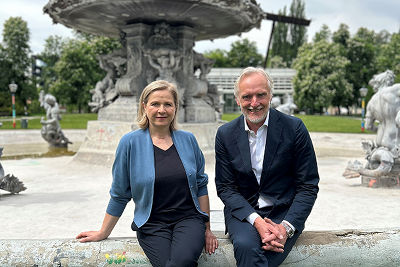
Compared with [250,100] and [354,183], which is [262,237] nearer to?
[250,100]

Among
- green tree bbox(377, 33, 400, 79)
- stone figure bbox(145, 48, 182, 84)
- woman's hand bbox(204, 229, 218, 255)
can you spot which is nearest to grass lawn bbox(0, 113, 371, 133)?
stone figure bbox(145, 48, 182, 84)

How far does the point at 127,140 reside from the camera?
2750mm

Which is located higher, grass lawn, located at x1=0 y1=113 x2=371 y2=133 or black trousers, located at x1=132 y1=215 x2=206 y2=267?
black trousers, located at x1=132 y1=215 x2=206 y2=267

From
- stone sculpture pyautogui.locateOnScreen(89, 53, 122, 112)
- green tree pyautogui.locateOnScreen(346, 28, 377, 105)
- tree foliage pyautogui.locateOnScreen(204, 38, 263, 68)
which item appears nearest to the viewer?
stone sculpture pyautogui.locateOnScreen(89, 53, 122, 112)

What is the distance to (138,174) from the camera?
2678 millimetres

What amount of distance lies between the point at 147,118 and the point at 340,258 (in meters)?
1.65

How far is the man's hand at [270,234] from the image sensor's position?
2.39 metres

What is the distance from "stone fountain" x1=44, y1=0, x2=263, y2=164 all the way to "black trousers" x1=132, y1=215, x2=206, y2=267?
716cm

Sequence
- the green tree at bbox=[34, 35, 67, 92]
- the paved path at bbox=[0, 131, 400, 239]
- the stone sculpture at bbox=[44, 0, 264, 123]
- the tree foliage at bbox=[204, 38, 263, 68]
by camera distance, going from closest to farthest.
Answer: the paved path at bbox=[0, 131, 400, 239] < the stone sculpture at bbox=[44, 0, 264, 123] < the green tree at bbox=[34, 35, 67, 92] < the tree foliage at bbox=[204, 38, 263, 68]

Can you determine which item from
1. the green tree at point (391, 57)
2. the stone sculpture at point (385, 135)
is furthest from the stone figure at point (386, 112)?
the green tree at point (391, 57)

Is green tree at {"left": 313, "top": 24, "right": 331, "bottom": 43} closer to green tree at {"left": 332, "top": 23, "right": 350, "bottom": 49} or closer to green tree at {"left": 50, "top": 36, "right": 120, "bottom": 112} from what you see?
green tree at {"left": 332, "top": 23, "right": 350, "bottom": 49}

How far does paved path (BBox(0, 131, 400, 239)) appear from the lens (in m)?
4.97

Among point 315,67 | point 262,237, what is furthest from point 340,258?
point 315,67

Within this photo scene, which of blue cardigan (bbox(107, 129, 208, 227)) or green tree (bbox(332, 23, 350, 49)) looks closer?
blue cardigan (bbox(107, 129, 208, 227))
